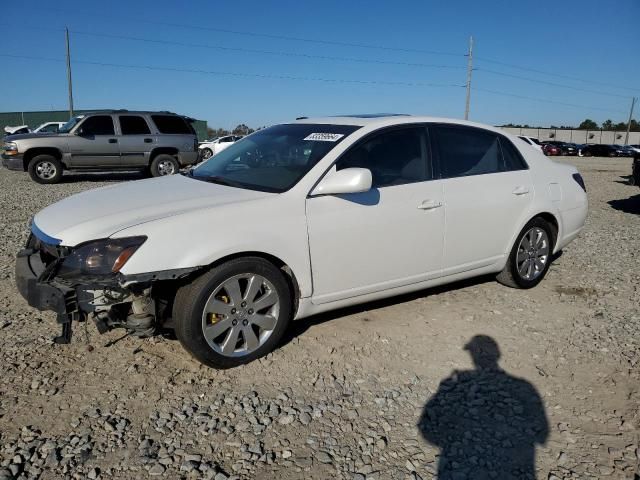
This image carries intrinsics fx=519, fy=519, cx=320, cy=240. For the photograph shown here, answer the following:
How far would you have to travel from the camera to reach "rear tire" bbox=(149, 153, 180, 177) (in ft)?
46.1

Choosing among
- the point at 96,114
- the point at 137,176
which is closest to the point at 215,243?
the point at 96,114

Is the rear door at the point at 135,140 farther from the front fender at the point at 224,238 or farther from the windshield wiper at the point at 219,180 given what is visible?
the front fender at the point at 224,238

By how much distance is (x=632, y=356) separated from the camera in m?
3.69

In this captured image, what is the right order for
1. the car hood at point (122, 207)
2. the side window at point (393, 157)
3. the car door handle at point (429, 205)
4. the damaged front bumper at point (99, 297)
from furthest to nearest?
1. the car door handle at point (429, 205)
2. the side window at point (393, 157)
3. the car hood at point (122, 207)
4. the damaged front bumper at point (99, 297)

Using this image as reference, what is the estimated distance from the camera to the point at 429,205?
13.1 ft

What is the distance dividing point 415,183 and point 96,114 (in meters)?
11.8

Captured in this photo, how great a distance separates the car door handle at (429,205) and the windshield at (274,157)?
77 cm

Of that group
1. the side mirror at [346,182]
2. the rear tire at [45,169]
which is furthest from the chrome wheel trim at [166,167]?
the side mirror at [346,182]

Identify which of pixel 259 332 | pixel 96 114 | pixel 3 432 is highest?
pixel 96 114

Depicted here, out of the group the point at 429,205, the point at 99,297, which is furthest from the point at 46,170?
the point at 429,205

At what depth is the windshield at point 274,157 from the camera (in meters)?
3.71

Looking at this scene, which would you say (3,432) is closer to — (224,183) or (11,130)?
(224,183)

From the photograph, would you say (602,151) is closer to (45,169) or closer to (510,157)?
(45,169)

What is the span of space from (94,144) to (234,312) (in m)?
11.7
